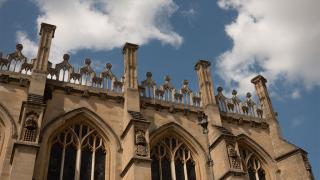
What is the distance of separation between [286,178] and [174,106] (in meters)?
5.51

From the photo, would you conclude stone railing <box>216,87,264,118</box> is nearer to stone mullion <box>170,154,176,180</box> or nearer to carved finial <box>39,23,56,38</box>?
stone mullion <box>170,154,176,180</box>

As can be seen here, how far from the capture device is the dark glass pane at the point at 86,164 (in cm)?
1434

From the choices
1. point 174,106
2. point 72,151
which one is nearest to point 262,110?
point 174,106

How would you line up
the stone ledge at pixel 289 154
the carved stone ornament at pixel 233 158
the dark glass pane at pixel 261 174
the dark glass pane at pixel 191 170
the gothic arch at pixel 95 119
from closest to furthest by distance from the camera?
1. the gothic arch at pixel 95 119
2. the carved stone ornament at pixel 233 158
3. the dark glass pane at pixel 191 170
4. the stone ledge at pixel 289 154
5. the dark glass pane at pixel 261 174

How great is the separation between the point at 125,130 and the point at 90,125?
141cm

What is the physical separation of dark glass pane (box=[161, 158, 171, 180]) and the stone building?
0.13 feet

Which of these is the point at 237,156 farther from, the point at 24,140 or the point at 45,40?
the point at 45,40

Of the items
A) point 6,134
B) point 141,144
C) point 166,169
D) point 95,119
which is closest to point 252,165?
point 166,169

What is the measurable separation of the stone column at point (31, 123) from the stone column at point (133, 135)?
10.0 feet

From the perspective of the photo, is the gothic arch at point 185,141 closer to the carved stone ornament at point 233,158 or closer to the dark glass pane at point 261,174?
the carved stone ornament at point 233,158

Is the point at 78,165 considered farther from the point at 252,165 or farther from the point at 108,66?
the point at 252,165

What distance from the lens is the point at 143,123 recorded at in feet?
47.8

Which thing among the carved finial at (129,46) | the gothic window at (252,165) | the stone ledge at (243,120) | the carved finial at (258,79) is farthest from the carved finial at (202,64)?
the gothic window at (252,165)

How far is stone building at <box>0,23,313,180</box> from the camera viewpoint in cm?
1371
